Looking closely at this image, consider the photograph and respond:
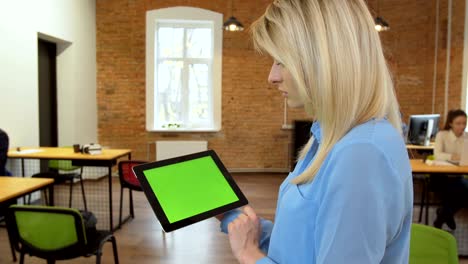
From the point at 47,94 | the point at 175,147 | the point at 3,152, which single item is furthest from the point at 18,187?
the point at 175,147

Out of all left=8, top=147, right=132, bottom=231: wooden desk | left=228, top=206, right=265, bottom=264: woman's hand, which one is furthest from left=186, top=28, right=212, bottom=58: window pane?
left=228, top=206, right=265, bottom=264: woman's hand

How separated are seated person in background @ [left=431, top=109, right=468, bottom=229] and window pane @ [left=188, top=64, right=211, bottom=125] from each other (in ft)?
14.0

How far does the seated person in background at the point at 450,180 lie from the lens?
397 centimetres

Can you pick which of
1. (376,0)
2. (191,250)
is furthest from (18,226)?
(376,0)

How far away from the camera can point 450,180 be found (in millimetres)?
4156

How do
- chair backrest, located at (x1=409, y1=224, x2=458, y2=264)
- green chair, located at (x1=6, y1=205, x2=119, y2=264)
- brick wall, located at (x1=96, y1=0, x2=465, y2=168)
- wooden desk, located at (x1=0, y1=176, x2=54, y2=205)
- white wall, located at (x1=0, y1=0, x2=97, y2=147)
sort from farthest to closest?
brick wall, located at (x1=96, y1=0, x2=465, y2=168) → white wall, located at (x1=0, y1=0, x2=97, y2=147) → wooden desk, located at (x1=0, y1=176, x2=54, y2=205) → green chair, located at (x1=6, y1=205, x2=119, y2=264) → chair backrest, located at (x1=409, y1=224, x2=458, y2=264)

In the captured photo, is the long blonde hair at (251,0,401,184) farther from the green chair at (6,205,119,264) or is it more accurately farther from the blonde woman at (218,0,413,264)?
the green chair at (6,205,119,264)

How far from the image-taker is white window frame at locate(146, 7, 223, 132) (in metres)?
7.12

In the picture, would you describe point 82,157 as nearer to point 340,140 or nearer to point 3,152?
point 3,152

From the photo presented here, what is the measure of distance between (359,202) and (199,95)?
275 inches

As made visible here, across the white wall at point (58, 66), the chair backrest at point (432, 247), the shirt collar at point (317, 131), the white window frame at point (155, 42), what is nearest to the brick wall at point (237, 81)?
the white window frame at point (155, 42)

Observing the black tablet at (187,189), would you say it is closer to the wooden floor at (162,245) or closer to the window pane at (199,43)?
the wooden floor at (162,245)

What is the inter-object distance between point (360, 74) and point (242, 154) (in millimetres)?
6810

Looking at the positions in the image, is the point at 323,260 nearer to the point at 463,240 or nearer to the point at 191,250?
the point at 191,250
